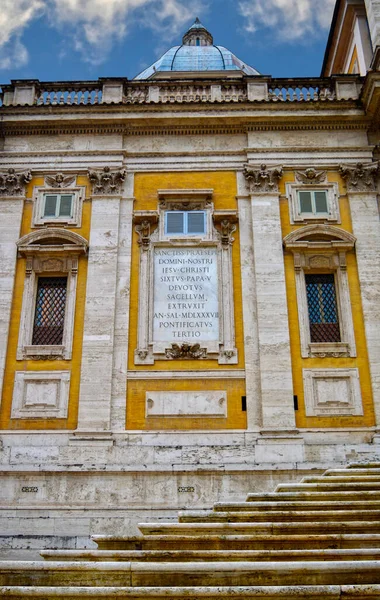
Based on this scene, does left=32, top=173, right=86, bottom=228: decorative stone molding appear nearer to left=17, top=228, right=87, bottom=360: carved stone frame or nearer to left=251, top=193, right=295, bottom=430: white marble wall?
left=17, top=228, right=87, bottom=360: carved stone frame

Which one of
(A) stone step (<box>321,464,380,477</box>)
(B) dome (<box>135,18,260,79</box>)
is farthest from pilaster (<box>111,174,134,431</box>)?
(B) dome (<box>135,18,260,79</box>)

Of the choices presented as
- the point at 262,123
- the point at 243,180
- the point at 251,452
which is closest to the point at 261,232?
the point at 243,180

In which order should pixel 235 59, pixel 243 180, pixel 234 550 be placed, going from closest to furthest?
pixel 234 550 < pixel 243 180 < pixel 235 59

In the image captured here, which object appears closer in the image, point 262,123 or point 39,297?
point 39,297

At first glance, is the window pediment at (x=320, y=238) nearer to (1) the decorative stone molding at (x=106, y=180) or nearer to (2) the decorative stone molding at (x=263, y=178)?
(2) the decorative stone molding at (x=263, y=178)

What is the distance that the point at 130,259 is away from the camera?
15781 mm

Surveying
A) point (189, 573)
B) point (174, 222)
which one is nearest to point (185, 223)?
point (174, 222)

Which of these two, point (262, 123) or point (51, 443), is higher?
point (262, 123)

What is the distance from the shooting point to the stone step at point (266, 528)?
26.6 feet

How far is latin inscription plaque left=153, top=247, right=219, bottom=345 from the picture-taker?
15.0 m

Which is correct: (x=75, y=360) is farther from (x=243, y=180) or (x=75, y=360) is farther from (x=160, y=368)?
(x=243, y=180)

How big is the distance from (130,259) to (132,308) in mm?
1322

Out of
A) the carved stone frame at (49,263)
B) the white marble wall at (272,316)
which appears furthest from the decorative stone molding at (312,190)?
the carved stone frame at (49,263)

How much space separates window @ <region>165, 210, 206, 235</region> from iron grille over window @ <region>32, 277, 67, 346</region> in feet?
9.90
